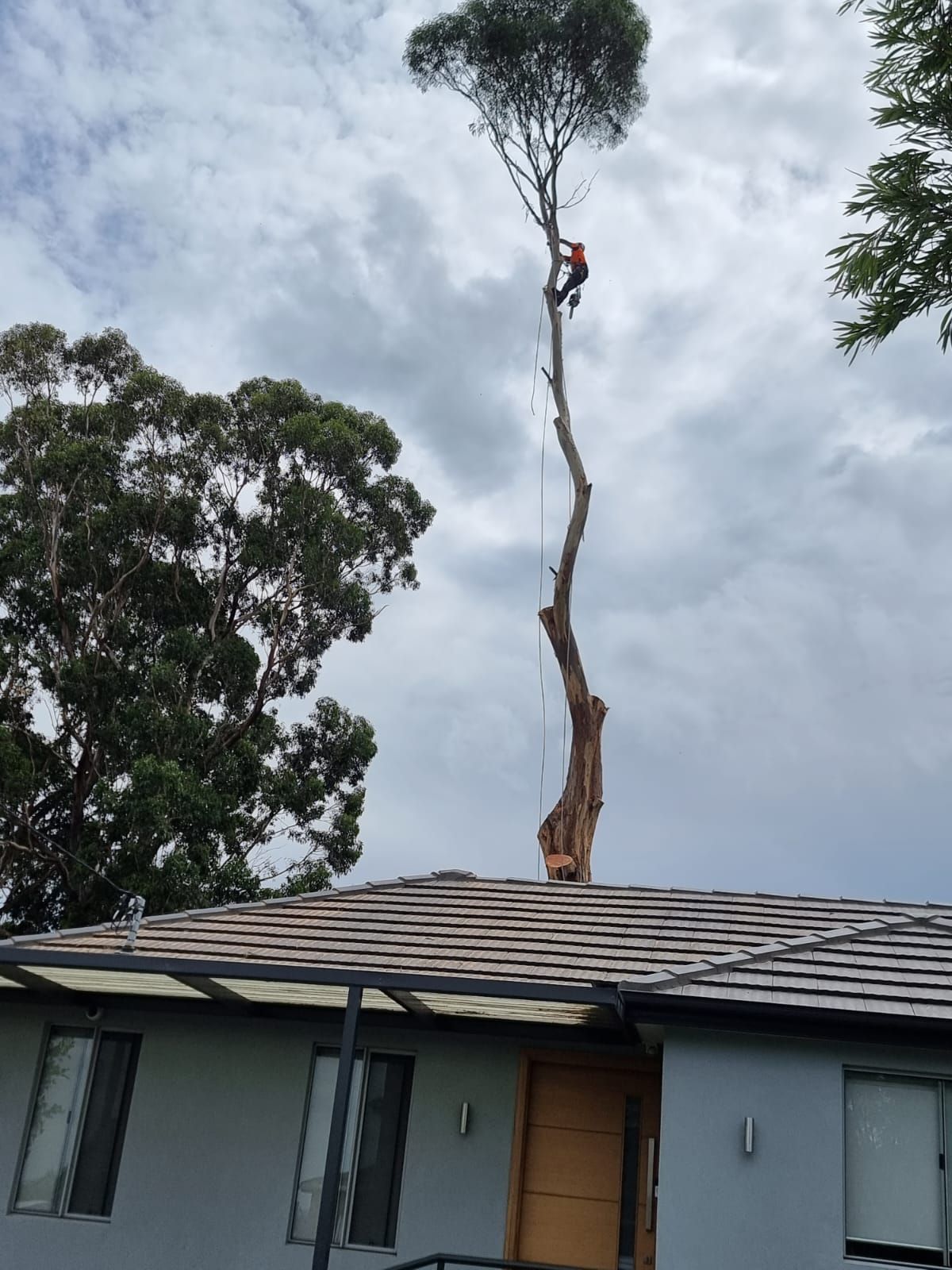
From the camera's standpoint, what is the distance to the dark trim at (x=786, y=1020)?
7863mm

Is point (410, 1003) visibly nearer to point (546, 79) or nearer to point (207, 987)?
point (207, 987)

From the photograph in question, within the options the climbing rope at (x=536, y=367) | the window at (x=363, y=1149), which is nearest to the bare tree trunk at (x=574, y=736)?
the climbing rope at (x=536, y=367)

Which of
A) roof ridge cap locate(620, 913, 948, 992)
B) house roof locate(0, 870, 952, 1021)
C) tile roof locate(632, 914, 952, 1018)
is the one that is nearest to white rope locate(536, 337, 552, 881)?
house roof locate(0, 870, 952, 1021)

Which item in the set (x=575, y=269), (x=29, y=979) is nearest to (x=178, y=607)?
(x=575, y=269)

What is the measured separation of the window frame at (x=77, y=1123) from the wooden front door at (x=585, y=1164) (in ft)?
11.0

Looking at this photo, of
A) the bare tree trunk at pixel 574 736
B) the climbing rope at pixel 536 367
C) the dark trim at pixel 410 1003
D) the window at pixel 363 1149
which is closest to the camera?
the dark trim at pixel 410 1003

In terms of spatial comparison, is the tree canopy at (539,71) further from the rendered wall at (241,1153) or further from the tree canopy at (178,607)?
the rendered wall at (241,1153)

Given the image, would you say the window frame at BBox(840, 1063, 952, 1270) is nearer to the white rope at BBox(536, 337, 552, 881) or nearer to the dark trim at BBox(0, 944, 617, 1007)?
the dark trim at BBox(0, 944, 617, 1007)

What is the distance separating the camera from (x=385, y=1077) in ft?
32.7

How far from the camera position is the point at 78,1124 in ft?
33.7

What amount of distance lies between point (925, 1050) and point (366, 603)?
17.2 metres

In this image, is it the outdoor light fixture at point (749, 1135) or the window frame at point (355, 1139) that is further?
the window frame at point (355, 1139)

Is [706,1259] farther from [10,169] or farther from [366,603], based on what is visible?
[10,169]

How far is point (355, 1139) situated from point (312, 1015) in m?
1.02
